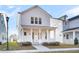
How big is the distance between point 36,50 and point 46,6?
30.5 inches

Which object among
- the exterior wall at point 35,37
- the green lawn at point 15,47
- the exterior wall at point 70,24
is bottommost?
the green lawn at point 15,47

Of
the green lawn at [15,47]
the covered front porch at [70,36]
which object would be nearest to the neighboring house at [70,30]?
the covered front porch at [70,36]

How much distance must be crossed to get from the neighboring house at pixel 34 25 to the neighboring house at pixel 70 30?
22cm

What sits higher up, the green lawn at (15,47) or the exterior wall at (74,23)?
the exterior wall at (74,23)

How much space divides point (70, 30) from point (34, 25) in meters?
0.62

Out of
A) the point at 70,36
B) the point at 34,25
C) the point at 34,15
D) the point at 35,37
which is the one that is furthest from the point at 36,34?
the point at 70,36

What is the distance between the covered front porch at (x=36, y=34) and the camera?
23328 millimetres

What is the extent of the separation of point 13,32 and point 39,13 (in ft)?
1.82

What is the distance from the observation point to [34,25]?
23.4m

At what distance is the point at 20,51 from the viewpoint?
76.5ft

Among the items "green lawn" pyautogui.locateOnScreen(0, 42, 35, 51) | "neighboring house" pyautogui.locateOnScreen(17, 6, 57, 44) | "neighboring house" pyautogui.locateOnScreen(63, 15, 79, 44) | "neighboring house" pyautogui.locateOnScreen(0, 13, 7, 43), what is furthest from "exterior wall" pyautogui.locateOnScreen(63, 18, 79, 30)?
"neighboring house" pyautogui.locateOnScreen(0, 13, 7, 43)

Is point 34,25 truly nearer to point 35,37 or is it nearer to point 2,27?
point 35,37

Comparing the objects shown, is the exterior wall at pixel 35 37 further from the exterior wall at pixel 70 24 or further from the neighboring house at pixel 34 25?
the exterior wall at pixel 70 24

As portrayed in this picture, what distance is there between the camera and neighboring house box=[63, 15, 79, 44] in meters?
23.3
